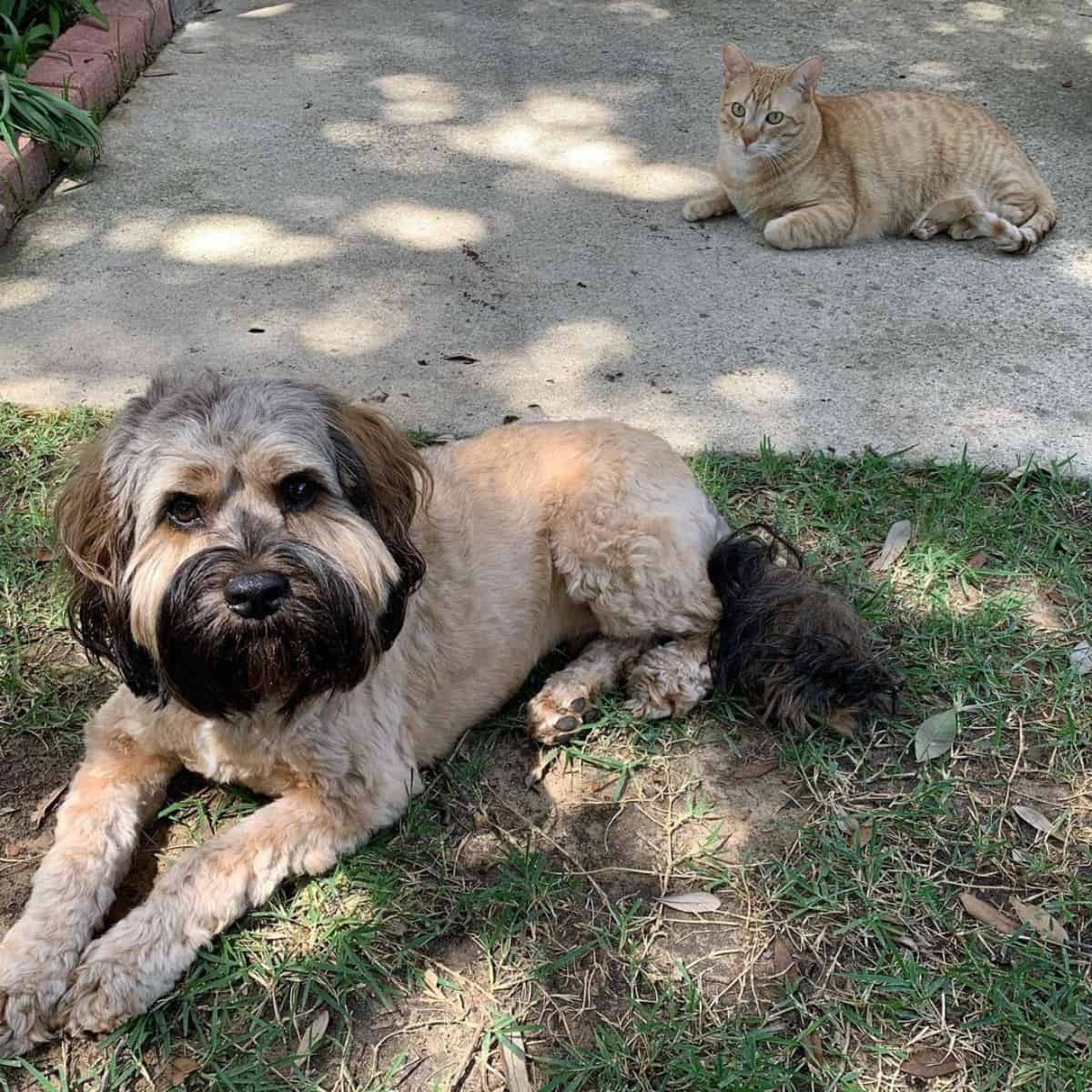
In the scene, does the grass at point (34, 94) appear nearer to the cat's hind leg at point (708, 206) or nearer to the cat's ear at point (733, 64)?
the cat's hind leg at point (708, 206)

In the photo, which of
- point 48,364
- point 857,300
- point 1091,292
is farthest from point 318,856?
point 1091,292

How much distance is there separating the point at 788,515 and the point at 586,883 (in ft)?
5.26

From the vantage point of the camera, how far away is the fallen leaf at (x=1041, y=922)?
101 inches

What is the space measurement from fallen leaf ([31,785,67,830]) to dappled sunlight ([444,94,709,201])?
4006 millimetres

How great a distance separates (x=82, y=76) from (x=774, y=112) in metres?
3.49

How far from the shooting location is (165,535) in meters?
2.24

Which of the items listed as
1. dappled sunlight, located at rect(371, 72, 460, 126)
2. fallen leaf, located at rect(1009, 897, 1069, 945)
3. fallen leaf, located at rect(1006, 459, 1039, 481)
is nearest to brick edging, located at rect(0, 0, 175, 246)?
dappled sunlight, located at rect(371, 72, 460, 126)

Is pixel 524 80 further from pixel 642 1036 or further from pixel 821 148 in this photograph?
pixel 642 1036

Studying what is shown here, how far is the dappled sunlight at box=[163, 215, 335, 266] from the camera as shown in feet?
16.2

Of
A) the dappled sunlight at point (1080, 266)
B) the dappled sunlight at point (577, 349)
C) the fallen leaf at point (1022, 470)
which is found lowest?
the fallen leaf at point (1022, 470)

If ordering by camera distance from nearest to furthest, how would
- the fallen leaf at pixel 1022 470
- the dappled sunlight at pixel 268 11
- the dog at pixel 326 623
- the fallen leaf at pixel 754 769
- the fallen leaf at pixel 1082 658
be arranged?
the dog at pixel 326 623, the fallen leaf at pixel 754 769, the fallen leaf at pixel 1082 658, the fallen leaf at pixel 1022 470, the dappled sunlight at pixel 268 11

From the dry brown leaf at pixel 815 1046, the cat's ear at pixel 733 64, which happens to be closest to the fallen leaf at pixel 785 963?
the dry brown leaf at pixel 815 1046

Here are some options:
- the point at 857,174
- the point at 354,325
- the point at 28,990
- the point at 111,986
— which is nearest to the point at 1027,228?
the point at 857,174

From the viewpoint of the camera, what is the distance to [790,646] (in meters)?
3.03
